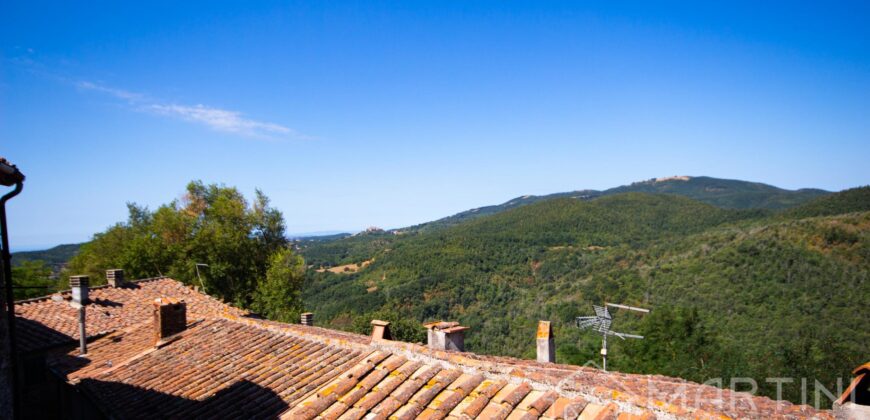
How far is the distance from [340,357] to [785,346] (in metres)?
29.4

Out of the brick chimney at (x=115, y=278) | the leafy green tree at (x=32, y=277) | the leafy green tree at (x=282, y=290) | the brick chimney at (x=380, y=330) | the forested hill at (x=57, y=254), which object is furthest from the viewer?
the forested hill at (x=57, y=254)

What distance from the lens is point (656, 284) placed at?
41.4 meters

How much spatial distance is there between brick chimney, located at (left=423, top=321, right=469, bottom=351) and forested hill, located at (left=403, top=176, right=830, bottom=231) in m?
102

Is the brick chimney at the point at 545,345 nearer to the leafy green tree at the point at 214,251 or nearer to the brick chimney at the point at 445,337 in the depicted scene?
the brick chimney at the point at 445,337

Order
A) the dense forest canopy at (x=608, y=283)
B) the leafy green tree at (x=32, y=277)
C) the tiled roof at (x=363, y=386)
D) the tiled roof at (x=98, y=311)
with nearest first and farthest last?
the tiled roof at (x=363, y=386), the tiled roof at (x=98, y=311), the dense forest canopy at (x=608, y=283), the leafy green tree at (x=32, y=277)

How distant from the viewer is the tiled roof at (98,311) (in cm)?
1223

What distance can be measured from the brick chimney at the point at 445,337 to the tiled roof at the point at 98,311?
21.7 ft

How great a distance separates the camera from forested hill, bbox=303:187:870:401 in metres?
25.0

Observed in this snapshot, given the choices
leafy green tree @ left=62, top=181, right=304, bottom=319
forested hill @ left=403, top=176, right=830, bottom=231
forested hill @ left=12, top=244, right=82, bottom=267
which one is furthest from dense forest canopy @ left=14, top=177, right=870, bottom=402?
forested hill @ left=403, top=176, right=830, bottom=231

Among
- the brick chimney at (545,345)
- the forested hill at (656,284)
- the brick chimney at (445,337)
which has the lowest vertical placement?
the forested hill at (656,284)

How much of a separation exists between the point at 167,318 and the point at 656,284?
4290 centimetres

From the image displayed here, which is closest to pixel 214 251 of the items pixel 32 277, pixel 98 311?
pixel 98 311

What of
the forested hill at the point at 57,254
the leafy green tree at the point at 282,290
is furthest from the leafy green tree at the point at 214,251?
the forested hill at the point at 57,254

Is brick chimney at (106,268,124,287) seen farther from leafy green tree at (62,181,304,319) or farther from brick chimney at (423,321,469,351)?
brick chimney at (423,321,469,351)
